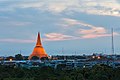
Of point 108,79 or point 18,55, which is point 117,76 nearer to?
point 108,79

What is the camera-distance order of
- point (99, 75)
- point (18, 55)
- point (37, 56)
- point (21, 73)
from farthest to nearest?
point (18, 55) < point (37, 56) < point (21, 73) < point (99, 75)

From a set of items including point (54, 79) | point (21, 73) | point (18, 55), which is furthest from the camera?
point (18, 55)

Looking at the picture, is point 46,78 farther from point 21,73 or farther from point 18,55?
point 18,55

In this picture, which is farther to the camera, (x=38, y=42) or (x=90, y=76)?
(x=38, y=42)

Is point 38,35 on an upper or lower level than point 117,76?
upper

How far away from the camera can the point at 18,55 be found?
12138cm

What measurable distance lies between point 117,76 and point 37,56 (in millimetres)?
72606

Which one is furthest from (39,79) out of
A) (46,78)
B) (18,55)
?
(18,55)

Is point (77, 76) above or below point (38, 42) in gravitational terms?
below

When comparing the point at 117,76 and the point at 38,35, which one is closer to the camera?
the point at 117,76

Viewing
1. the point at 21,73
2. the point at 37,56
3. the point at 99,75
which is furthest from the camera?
the point at 37,56

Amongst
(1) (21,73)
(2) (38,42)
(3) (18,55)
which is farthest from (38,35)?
(1) (21,73)

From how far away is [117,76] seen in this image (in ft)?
114

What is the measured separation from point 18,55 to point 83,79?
8860 cm
